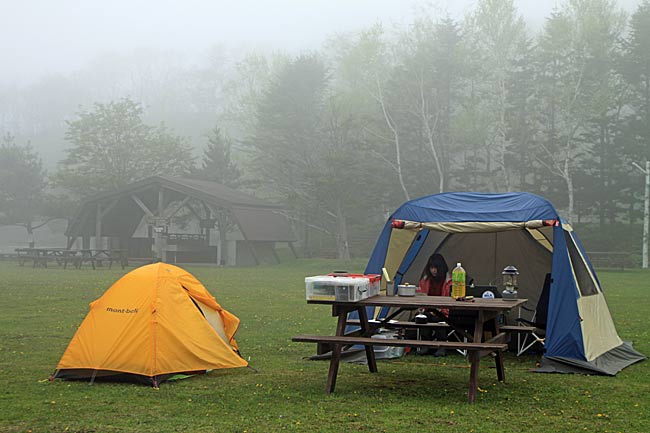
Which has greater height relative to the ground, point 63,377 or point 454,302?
point 454,302

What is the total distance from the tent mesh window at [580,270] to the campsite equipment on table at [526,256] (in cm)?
1

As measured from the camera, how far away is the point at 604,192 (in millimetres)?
40781

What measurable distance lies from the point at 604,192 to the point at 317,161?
629 inches

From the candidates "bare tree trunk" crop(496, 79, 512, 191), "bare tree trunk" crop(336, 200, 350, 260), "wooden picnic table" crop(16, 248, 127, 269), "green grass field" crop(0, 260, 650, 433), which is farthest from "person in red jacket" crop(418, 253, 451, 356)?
"bare tree trunk" crop(496, 79, 512, 191)

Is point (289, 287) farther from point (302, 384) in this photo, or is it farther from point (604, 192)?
point (604, 192)

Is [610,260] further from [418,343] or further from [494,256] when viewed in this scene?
[418,343]

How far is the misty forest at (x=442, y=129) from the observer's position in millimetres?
38750

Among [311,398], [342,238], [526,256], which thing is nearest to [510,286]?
[311,398]

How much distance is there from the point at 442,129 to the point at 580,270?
1354 inches

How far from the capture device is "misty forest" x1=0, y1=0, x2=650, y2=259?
38.8m

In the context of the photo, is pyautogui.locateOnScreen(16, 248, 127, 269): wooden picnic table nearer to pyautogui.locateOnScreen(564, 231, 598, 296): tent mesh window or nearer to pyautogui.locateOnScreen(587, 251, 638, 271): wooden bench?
pyautogui.locateOnScreen(587, 251, 638, 271): wooden bench

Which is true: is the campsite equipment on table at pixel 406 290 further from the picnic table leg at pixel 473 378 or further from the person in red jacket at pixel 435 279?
the person in red jacket at pixel 435 279

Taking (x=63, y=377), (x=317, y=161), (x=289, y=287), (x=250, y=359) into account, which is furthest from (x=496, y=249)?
(x=317, y=161)

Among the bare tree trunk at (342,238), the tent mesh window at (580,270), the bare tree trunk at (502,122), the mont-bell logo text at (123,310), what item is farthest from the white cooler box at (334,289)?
the bare tree trunk at (502,122)
